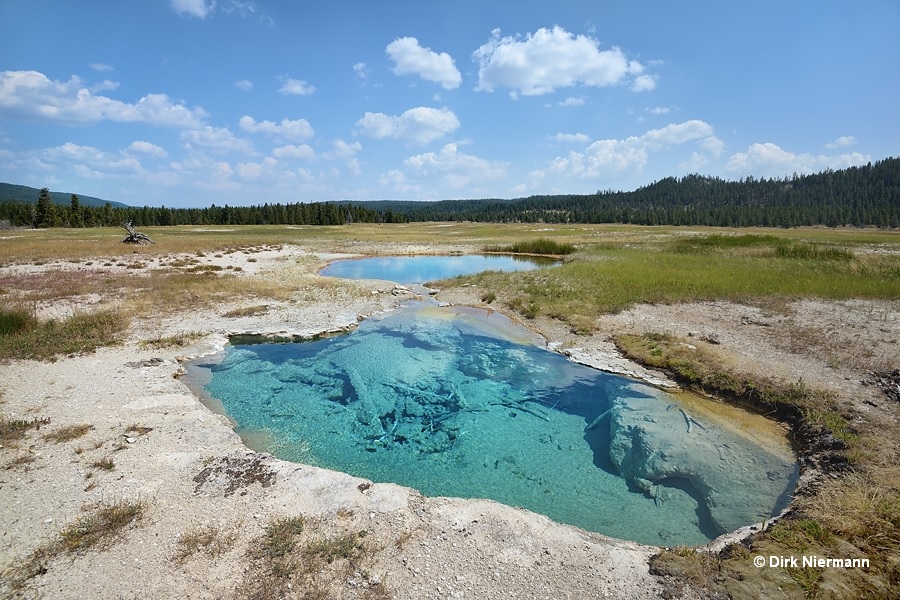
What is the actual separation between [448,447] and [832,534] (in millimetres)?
7658

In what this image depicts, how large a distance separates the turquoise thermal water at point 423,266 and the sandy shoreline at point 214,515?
26637 mm

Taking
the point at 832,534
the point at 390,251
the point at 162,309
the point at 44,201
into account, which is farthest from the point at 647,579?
the point at 44,201

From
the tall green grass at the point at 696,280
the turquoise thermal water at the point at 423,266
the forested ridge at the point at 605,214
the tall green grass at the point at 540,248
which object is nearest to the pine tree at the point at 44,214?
the forested ridge at the point at 605,214

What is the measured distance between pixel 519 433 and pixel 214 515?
7.66 m

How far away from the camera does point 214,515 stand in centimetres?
706

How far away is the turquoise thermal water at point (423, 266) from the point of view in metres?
39.6

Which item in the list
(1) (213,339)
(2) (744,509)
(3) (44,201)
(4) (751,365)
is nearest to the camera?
(2) (744,509)

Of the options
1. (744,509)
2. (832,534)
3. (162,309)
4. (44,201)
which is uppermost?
(44,201)

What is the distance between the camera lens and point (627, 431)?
11.2m

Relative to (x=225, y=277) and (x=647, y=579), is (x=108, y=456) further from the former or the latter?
(x=225, y=277)

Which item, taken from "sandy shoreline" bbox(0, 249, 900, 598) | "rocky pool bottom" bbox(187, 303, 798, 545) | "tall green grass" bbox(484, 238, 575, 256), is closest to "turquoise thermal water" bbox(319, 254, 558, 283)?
"tall green grass" bbox(484, 238, 575, 256)

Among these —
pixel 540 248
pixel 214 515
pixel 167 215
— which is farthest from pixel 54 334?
pixel 167 215

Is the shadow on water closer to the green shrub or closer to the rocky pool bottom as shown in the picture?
the rocky pool bottom

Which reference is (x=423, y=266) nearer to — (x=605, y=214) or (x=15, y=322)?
(x=15, y=322)
